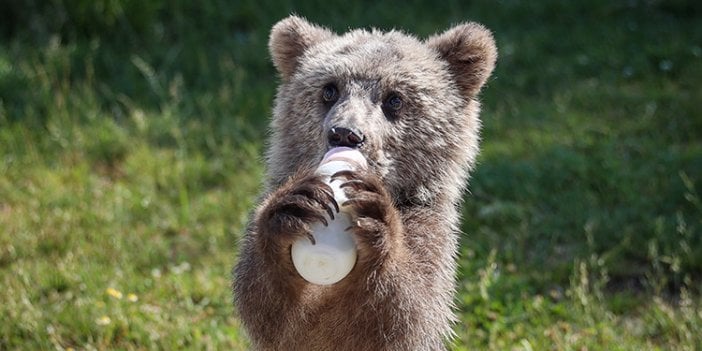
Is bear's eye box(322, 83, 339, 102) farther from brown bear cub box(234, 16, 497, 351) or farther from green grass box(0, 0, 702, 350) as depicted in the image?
green grass box(0, 0, 702, 350)

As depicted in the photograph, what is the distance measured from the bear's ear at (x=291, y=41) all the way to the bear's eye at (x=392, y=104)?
24.0 inches

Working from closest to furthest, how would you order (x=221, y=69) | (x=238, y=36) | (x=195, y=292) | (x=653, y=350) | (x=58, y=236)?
(x=653, y=350) → (x=195, y=292) → (x=58, y=236) → (x=221, y=69) → (x=238, y=36)

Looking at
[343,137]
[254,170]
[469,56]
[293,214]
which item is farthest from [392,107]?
[254,170]

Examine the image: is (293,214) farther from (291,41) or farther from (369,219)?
(291,41)

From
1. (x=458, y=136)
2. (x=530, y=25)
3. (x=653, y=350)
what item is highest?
(x=458, y=136)

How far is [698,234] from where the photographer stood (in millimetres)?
5766

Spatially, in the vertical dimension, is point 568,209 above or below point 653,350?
below

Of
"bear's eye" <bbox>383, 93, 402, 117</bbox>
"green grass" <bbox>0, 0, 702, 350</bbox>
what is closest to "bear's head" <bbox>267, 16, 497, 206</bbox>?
"bear's eye" <bbox>383, 93, 402, 117</bbox>

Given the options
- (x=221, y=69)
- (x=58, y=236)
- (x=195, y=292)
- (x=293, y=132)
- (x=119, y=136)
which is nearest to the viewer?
(x=293, y=132)

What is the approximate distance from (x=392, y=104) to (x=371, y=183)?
2.20 feet

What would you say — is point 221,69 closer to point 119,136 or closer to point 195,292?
point 119,136

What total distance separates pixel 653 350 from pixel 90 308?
285 centimetres

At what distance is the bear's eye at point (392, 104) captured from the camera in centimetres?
393

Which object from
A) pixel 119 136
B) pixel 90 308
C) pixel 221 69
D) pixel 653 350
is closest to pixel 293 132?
pixel 90 308
